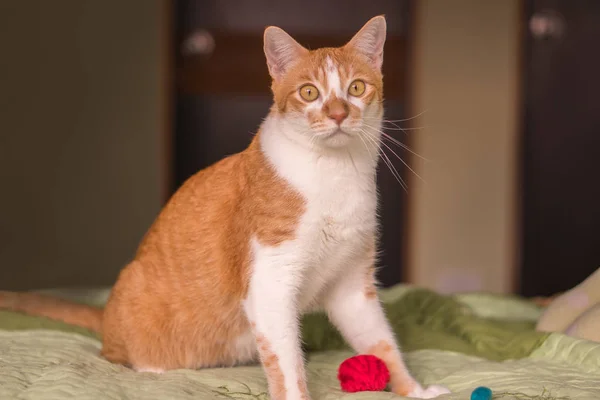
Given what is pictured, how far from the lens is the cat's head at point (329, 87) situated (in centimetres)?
143

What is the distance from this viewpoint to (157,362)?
5.34 ft

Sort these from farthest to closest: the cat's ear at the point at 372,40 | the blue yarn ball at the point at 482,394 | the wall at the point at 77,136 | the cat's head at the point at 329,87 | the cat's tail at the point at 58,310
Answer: the wall at the point at 77,136 < the cat's tail at the point at 58,310 < the cat's ear at the point at 372,40 < the cat's head at the point at 329,87 < the blue yarn ball at the point at 482,394

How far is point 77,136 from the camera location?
3.54 m

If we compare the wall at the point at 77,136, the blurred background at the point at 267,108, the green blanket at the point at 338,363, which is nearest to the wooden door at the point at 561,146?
the blurred background at the point at 267,108

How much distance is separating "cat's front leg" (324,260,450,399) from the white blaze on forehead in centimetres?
39

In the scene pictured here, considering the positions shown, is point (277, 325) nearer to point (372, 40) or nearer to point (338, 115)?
point (338, 115)

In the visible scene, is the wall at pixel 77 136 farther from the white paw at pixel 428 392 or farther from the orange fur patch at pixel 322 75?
the white paw at pixel 428 392

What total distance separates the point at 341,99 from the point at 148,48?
2373 mm

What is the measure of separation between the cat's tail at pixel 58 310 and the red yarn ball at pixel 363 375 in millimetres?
739

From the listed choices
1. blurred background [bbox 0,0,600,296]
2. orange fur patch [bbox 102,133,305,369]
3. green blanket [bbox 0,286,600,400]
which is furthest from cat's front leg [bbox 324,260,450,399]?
blurred background [bbox 0,0,600,296]

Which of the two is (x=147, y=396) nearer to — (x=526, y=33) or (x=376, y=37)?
(x=376, y=37)

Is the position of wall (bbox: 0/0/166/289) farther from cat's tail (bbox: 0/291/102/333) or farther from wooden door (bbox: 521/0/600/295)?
wooden door (bbox: 521/0/600/295)

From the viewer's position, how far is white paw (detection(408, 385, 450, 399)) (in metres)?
1.47

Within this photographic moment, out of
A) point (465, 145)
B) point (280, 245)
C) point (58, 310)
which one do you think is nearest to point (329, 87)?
point (280, 245)
